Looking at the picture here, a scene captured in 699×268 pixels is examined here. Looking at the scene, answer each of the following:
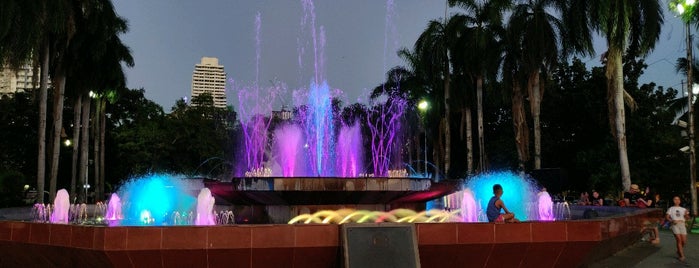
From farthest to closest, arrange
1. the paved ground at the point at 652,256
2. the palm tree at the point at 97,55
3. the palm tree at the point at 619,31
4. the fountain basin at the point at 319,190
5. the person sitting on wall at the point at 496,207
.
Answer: the palm tree at the point at 97,55, the palm tree at the point at 619,31, the fountain basin at the point at 319,190, the paved ground at the point at 652,256, the person sitting on wall at the point at 496,207

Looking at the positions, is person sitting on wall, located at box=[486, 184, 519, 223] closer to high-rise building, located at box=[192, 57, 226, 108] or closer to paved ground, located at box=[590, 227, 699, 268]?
paved ground, located at box=[590, 227, 699, 268]

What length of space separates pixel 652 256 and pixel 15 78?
→ 38.0m

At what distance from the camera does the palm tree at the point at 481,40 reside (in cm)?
3173

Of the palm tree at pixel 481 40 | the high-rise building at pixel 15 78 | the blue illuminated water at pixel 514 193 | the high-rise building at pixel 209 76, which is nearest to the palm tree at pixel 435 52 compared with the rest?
the palm tree at pixel 481 40

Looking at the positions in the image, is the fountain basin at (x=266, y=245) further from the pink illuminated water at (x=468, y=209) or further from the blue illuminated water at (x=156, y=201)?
the blue illuminated water at (x=156, y=201)

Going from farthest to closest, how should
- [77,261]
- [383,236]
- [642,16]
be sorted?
[642,16], [77,261], [383,236]

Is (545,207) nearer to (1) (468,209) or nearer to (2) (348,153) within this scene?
(1) (468,209)

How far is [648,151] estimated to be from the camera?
30688 millimetres

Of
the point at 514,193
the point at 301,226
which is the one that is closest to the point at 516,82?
the point at 514,193

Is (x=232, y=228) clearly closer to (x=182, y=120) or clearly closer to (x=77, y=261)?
(x=77, y=261)

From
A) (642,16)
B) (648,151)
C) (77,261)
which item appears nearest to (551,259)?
(77,261)

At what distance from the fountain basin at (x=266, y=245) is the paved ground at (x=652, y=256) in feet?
7.81

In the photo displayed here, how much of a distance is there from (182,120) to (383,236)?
3307 centimetres

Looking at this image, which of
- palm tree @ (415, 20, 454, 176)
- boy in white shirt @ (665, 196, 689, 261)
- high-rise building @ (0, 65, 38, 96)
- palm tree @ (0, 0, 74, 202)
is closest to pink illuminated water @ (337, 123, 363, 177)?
boy in white shirt @ (665, 196, 689, 261)
